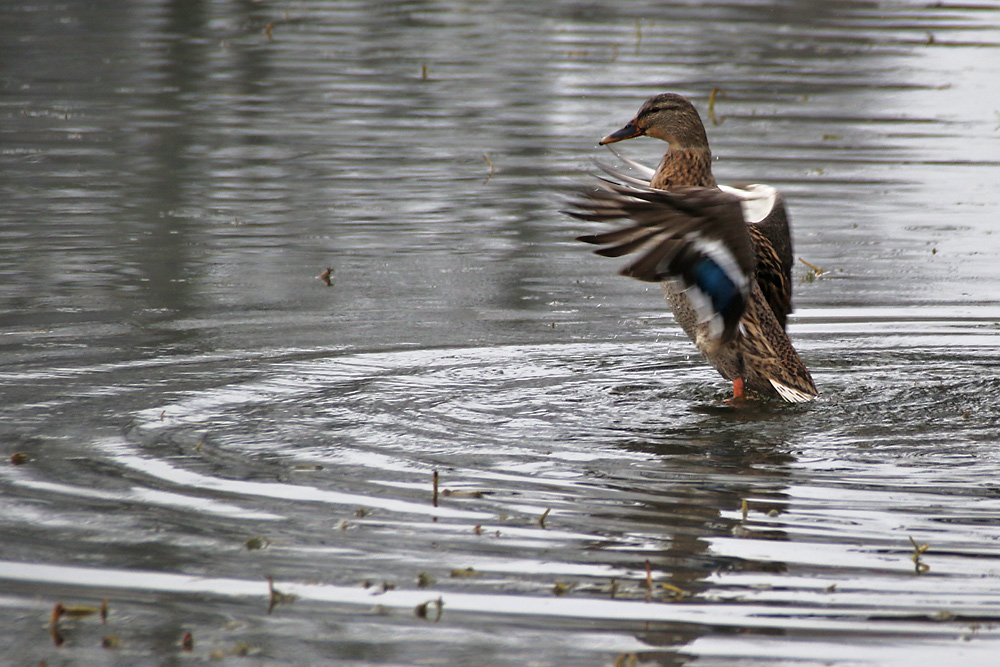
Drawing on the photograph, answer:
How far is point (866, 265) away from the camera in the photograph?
879cm

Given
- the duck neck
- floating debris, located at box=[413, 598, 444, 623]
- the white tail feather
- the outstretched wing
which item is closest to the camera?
floating debris, located at box=[413, 598, 444, 623]

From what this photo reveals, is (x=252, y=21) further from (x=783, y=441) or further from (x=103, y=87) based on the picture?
(x=783, y=441)

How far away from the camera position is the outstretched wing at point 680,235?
529 cm

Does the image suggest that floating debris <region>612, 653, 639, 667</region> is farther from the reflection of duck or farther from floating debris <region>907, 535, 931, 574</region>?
the reflection of duck

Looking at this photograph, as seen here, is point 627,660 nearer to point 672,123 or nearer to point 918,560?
point 918,560

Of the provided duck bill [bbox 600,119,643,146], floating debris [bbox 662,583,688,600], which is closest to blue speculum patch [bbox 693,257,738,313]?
duck bill [bbox 600,119,643,146]

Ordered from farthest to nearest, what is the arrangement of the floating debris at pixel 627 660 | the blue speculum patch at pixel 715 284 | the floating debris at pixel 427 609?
the blue speculum patch at pixel 715 284 < the floating debris at pixel 427 609 < the floating debris at pixel 627 660

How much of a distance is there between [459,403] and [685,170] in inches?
68.8

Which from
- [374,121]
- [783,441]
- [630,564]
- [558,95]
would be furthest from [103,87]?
[630,564]

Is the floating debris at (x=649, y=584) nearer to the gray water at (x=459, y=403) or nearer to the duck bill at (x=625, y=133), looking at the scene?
the gray water at (x=459, y=403)

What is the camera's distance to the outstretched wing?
5293 mm

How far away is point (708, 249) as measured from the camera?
5.46 metres

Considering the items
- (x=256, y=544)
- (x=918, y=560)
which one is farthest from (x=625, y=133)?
(x=256, y=544)

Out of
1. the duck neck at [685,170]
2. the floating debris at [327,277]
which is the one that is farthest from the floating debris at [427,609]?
the floating debris at [327,277]
